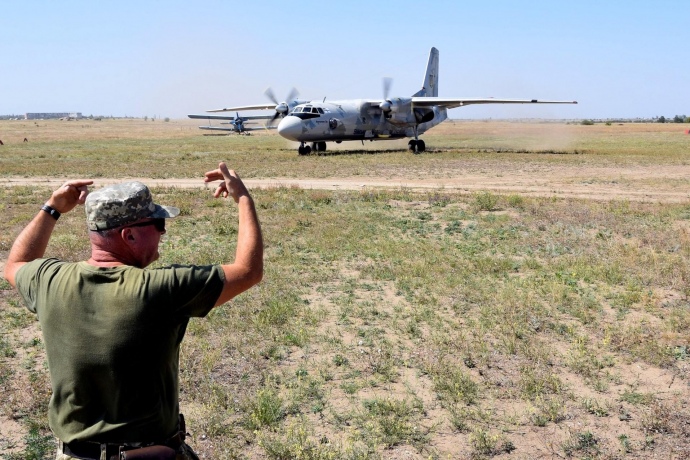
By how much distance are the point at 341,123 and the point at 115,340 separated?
34267 millimetres

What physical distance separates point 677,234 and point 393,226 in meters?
5.65

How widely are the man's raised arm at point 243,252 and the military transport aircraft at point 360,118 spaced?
31.4 meters

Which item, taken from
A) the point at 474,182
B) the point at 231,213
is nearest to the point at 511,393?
the point at 231,213

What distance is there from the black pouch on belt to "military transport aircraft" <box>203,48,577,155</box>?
105 feet

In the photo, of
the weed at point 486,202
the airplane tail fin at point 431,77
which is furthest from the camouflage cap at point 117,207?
the airplane tail fin at point 431,77

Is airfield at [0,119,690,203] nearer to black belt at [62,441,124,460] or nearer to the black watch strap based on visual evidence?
the black watch strap

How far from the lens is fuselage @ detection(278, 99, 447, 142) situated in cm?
3475

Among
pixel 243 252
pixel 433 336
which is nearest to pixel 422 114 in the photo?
pixel 433 336

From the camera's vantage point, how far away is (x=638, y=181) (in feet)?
74.0

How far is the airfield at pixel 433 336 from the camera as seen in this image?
214 inches

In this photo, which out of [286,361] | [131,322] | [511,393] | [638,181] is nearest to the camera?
[131,322]

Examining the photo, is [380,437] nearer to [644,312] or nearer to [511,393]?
[511,393]

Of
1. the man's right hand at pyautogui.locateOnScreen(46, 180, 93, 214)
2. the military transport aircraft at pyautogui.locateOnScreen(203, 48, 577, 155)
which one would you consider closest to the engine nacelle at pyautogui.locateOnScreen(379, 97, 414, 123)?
the military transport aircraft at pyautogui.locateOnScreen(203, 48, 577, 155)

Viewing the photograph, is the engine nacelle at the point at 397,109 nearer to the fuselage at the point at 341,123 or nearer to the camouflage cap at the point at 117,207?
the fuselage at the point at 341,123
